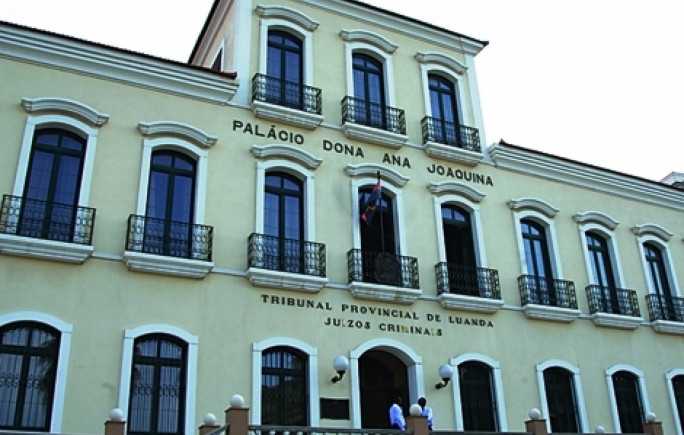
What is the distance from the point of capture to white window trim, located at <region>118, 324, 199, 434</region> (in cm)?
1347

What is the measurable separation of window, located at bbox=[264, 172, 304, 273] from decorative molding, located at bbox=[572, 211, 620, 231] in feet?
28.5

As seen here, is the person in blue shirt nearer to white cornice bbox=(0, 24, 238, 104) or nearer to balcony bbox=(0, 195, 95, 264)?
balcony bbox=(0, 195, 95, 264)

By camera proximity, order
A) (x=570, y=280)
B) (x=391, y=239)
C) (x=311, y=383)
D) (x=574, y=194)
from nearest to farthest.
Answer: (x=311, y=383) < (x=391, y=239) < (x=570, y=280) < (x=574, y=194)

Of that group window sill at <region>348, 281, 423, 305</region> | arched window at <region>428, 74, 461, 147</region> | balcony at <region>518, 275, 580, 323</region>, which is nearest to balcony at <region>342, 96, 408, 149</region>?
arched window at <region>428, 74, 461, 147</region>

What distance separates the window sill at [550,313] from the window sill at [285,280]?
224 inches

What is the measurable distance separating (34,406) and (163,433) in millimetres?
2354

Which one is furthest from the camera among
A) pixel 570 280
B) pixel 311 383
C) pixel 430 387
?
pixel 570 280

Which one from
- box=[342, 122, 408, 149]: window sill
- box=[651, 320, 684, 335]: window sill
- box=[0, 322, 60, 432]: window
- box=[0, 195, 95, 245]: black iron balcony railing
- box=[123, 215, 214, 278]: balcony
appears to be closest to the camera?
box=[0, 322, 60, 432]: window

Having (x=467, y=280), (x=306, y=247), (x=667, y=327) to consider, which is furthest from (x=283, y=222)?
(x=667, y=327)

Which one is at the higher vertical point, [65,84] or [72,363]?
[65,84]

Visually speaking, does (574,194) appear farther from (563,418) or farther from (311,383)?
(311,383)

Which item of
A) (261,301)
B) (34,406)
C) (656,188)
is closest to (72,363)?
(34,406)

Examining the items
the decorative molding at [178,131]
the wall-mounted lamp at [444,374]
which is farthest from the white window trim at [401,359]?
the decorative molding at [178,131]

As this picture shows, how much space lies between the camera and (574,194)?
70.2ft
